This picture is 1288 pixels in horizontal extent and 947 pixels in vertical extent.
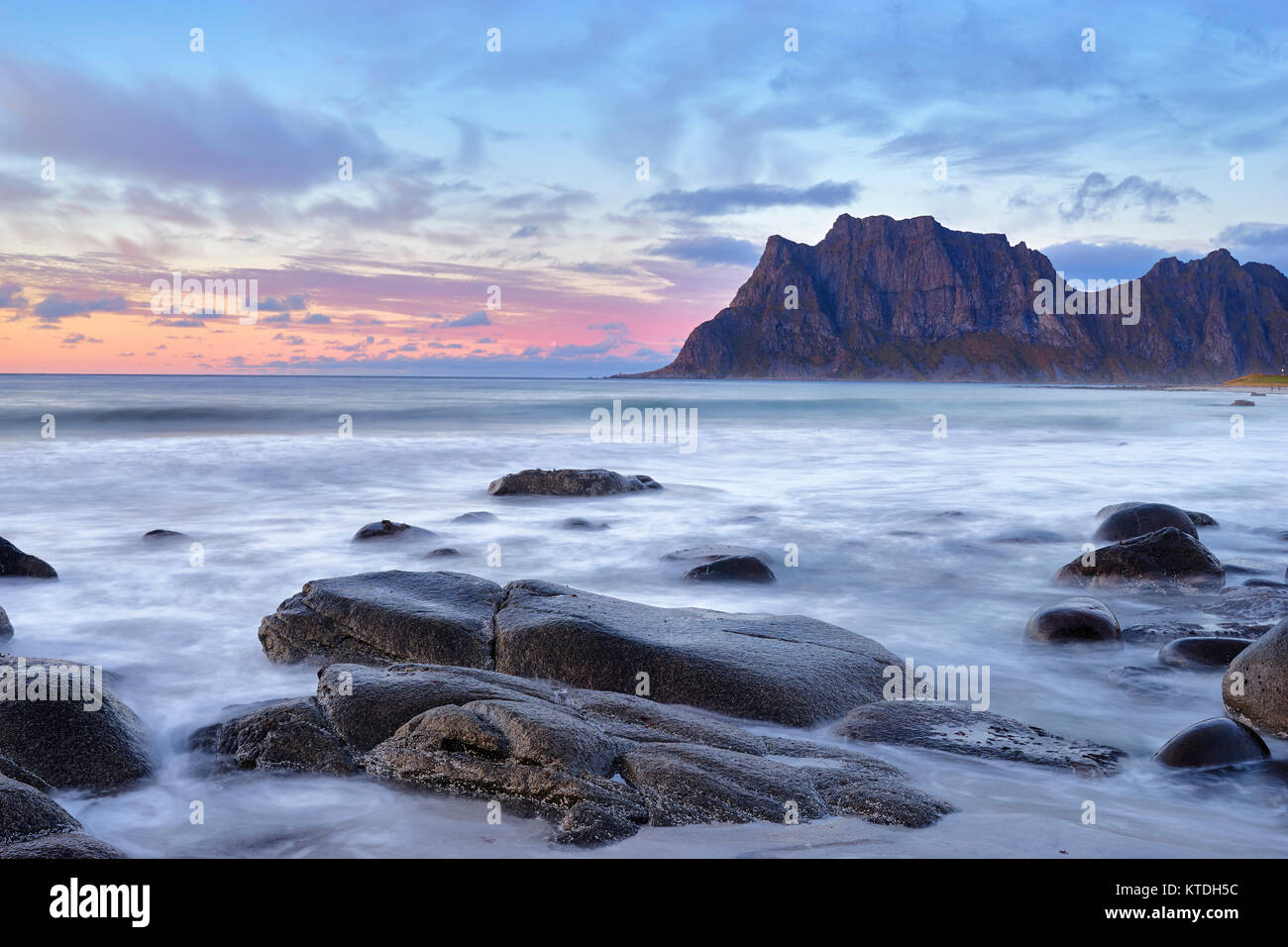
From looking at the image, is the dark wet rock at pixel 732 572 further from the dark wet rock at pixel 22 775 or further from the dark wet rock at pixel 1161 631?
the dark wet rock at pixel 22 775

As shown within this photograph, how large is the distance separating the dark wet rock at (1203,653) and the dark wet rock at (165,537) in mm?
11362

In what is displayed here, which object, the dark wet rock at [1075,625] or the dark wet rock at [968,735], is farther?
the dark wet rock at [1075,625]

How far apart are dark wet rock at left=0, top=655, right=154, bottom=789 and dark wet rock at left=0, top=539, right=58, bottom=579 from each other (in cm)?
558

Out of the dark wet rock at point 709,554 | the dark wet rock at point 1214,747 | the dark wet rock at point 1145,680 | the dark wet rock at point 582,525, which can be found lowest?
the dark wet rock at point 1145,680

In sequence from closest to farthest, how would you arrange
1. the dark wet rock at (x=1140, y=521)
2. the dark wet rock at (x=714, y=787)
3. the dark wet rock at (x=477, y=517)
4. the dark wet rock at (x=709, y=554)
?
the dark wet rock at (x=714, y=787) → the dark wet rock at (x=709, y=554) → the dark wet rock at (x=1140, y=521) → the dark wet rock at (x=477, y=517)

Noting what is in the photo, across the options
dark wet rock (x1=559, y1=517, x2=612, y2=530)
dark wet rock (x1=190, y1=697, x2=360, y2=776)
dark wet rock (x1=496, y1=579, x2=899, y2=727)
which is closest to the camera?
dark wet rock (x1=190, y1=697, x2=360, y2=776)

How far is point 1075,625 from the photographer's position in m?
7.32

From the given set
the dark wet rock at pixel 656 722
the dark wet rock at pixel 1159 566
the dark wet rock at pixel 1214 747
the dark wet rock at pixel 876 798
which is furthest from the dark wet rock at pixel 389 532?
the dark wet rock at pixel 1214 747

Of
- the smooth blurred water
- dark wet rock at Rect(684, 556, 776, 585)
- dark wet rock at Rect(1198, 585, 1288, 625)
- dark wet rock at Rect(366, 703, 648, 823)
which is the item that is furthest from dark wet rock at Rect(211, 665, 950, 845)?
dark wet rock at Rect(1198, 585, 1288, 625)

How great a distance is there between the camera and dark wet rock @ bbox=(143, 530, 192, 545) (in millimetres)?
11710

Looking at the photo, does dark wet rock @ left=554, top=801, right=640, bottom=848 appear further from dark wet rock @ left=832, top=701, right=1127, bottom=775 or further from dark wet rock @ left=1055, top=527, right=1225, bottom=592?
dark wet rock @ left=1055, top=527, right=1225, bottom=592

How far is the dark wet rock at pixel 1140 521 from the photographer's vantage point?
11219 mm

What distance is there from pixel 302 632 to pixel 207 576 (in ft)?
13.0
